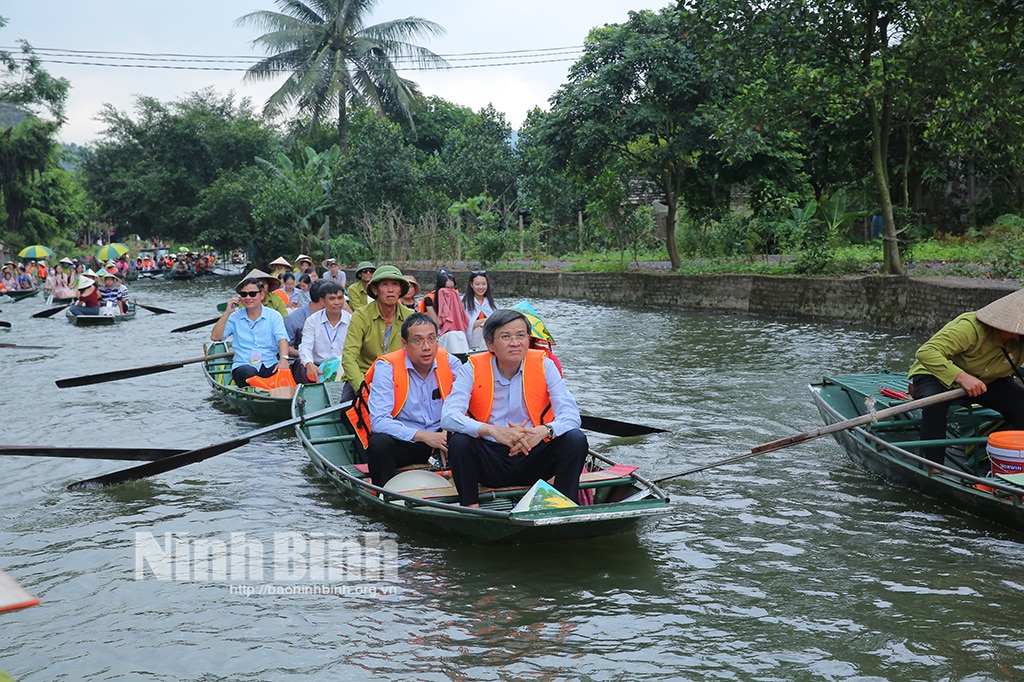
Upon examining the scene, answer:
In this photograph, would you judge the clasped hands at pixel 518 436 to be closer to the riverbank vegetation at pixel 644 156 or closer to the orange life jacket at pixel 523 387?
the orange life jacket at pixel 523 387

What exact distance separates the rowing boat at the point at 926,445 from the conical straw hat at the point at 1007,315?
2.05 ft

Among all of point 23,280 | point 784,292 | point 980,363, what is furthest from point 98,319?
point 980,363

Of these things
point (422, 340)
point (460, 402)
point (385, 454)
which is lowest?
point (385, 454)

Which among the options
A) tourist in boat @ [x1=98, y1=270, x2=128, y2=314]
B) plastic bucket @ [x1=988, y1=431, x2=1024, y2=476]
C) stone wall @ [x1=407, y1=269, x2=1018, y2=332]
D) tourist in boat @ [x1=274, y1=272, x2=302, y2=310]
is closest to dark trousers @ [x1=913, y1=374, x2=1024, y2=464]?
plastic bucket @ [x1=988, y1=431, x2=1024, y2=476]

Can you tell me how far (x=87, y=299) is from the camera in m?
21.8

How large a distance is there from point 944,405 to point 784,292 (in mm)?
13368

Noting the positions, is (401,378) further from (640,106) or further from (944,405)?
(640,106)

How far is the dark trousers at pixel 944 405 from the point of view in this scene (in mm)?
6551

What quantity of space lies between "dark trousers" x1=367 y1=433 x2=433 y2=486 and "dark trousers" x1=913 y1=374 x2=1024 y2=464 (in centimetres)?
Result: 338

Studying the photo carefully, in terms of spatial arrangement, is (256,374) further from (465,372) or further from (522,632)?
(522,632)

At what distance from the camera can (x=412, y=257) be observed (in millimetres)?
33375

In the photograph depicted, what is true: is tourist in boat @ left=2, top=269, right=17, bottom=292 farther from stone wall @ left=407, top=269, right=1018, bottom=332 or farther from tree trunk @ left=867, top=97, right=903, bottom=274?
tree trunk @ left=867, top=97, right=903, bottom=274

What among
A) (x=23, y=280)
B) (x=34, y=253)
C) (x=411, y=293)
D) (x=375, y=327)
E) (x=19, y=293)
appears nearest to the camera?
(x=375, y=327)

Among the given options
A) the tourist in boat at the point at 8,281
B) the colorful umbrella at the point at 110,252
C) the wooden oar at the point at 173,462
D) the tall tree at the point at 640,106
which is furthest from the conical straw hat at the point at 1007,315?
the colorful umbrella at the point at 110,252
